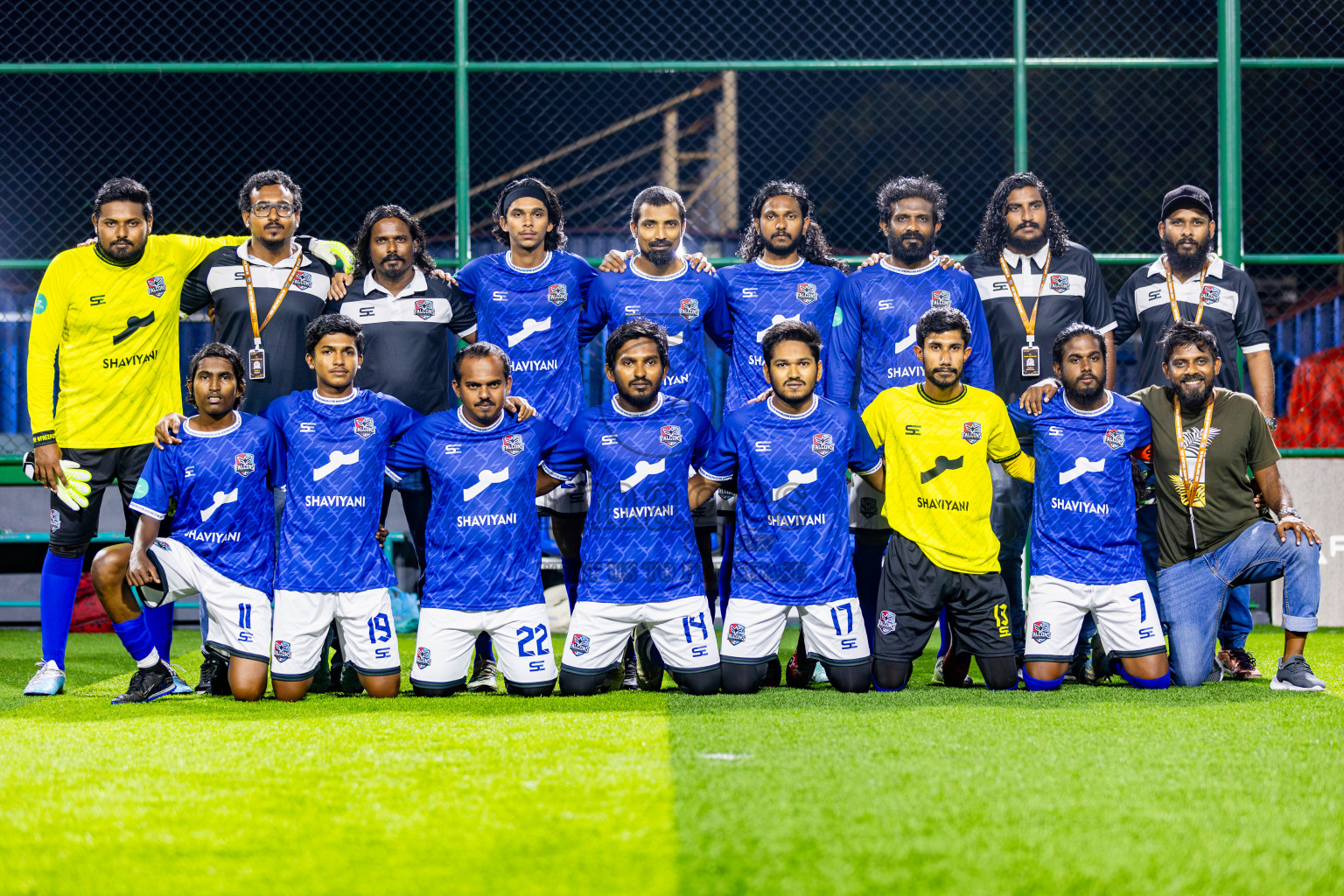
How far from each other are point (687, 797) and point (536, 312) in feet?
9.27

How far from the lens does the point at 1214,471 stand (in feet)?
16.9

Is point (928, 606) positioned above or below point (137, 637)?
above

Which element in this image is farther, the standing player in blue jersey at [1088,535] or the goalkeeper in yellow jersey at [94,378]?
the goalkeeper in yellow jersey at [94,378]

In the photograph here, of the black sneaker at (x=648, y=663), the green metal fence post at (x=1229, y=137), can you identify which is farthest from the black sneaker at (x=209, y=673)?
the green metal fence post at (x=1229, y=137)

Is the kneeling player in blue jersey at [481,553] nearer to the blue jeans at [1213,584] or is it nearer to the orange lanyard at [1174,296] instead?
the blue jeans at [1213,584]

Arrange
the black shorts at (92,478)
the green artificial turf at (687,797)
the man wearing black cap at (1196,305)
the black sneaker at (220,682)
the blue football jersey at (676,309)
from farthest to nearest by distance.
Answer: the man wearing black cap at (1196,305) < the black shorts at (92,478) < the blue football jersey at (676,309) < the black sneaker at (220,682) < the green artificial turf at (687,797)

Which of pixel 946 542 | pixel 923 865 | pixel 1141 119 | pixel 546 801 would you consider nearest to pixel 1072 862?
pixel 923 865

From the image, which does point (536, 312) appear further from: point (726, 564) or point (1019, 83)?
point (1019, 83)

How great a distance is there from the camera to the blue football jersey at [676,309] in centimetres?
531

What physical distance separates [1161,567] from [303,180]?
9489mm

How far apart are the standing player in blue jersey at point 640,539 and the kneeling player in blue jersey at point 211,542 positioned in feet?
4.16

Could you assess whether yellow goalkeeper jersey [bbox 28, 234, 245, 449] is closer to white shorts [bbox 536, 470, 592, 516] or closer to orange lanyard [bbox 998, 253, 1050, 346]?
white shorts [bbox 536, 470, 592, 516]

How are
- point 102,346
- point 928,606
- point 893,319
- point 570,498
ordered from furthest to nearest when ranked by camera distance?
1. point 102,346
2. point 893,319
3. point 570,498
4. point 928,606

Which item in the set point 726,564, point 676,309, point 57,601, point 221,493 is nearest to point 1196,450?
point 726,564
